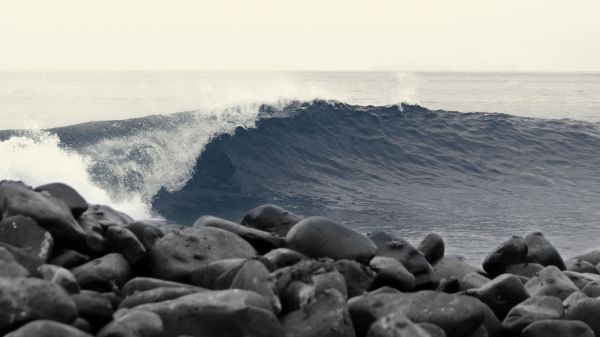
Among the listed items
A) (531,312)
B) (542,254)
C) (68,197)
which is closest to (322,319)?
(531,312)

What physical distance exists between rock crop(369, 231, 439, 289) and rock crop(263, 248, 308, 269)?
94 cm

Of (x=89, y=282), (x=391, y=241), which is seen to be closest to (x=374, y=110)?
(x=391, y=241)

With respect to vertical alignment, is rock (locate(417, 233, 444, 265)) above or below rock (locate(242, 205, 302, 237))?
below

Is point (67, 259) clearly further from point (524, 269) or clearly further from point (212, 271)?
point (524, 269)

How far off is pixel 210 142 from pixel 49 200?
1350 cm

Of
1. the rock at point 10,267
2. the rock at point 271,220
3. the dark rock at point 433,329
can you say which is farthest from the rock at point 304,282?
the rock at point 271,220

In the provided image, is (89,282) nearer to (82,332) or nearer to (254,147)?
(82,332)

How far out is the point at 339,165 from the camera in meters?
18.8

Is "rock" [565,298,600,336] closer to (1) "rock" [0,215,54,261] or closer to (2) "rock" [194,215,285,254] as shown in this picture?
(2) "rock" [194,215,285,254]

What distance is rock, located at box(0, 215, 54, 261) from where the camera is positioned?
13.5 feet

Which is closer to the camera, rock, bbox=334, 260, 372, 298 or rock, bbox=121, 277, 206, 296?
rock, bbox=121, 277, 206, 296

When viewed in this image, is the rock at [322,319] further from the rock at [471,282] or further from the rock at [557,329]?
the rock at [471,282]

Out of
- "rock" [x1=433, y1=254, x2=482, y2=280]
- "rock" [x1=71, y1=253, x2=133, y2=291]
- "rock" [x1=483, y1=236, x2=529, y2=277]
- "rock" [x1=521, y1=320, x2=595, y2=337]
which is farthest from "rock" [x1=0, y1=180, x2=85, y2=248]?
"rock" [x1=483, y1=236, x2=529, y2=277]

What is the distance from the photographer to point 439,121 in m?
23.1
